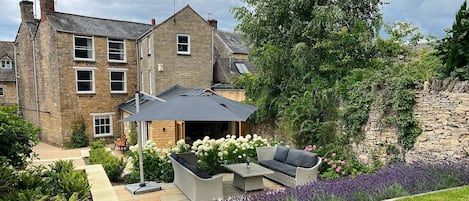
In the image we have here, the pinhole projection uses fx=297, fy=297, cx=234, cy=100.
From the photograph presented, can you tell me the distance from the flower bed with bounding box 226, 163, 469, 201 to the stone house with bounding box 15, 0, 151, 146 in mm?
16948

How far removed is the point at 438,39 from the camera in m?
7.33

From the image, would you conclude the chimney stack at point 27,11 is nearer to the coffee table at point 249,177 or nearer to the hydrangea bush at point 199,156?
the hydrangea bush at point 199,156

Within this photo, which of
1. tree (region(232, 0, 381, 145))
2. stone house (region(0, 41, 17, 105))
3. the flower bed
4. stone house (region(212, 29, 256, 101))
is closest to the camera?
the flower bed

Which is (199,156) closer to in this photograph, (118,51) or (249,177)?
(249,177)

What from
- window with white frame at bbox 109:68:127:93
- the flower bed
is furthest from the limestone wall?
window with white frame at bbox 109:68:127:93

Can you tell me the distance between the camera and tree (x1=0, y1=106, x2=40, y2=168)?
4700 millimetres

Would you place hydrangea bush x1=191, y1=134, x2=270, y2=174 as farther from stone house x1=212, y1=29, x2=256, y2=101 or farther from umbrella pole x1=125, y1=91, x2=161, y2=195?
stone house x1=212, y1=29, x2=256, y2=101

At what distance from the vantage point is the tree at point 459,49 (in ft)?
20.2

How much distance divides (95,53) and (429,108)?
18.2 m

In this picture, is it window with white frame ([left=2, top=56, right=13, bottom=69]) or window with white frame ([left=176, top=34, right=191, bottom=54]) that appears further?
window with white frame ([left=2, top=56, right=13, bottom=69])

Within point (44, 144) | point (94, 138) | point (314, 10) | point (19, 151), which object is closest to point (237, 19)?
point (314, 10)

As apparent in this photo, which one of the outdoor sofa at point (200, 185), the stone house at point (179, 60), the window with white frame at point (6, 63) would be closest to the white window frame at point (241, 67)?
the stone house at point (179, 60)

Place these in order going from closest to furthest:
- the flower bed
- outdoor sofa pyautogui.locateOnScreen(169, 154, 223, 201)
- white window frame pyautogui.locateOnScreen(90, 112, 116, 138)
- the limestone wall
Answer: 1. the flower bed
2. outdoor sofa pyautogui.locateOnScreen(169, 154, 223, 201)
3. the limestone wall
4. white window frame pyautogui.locateOnScreen(90, 112, 116, 138)

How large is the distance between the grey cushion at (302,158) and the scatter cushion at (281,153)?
0.17 m
